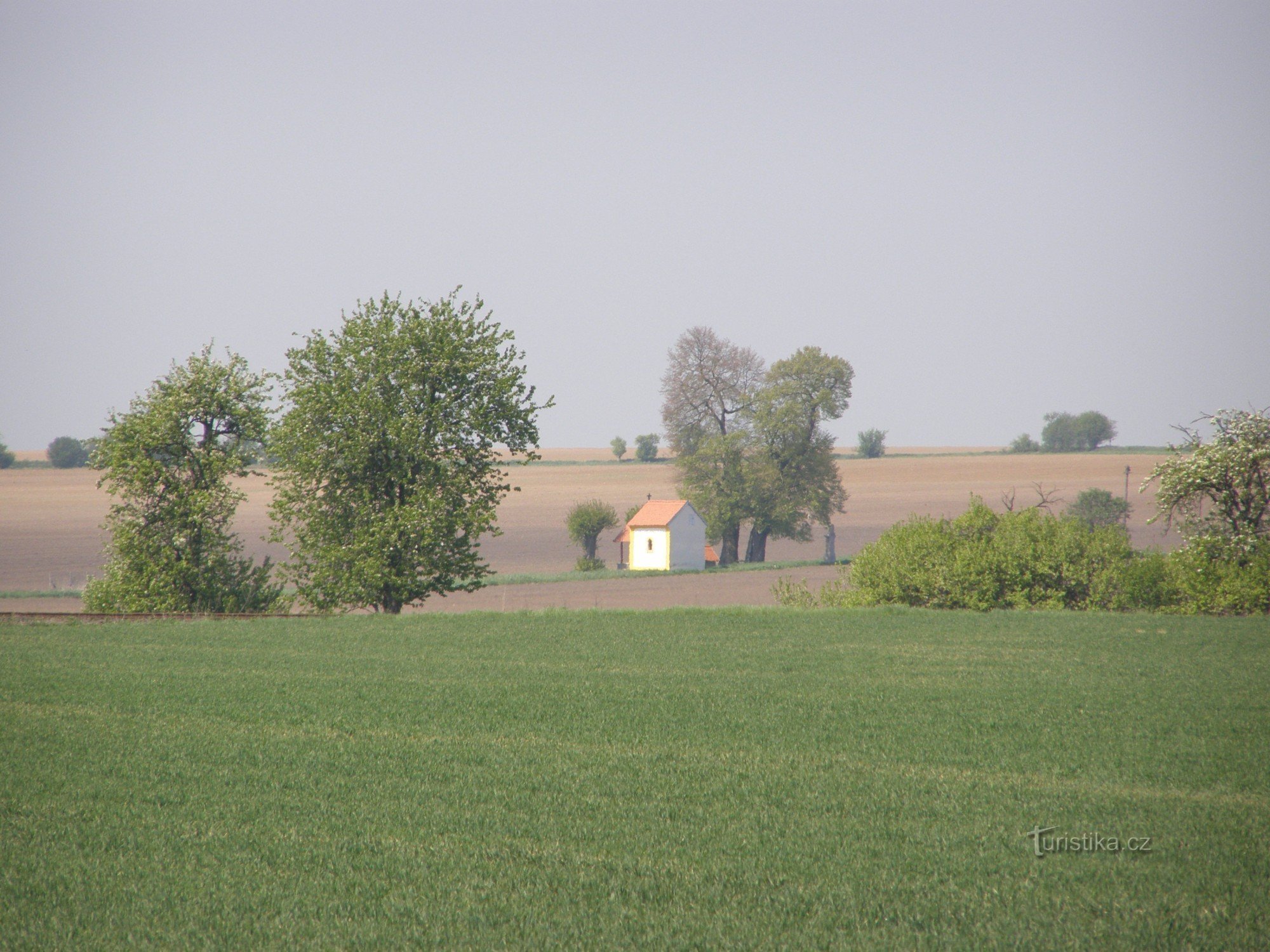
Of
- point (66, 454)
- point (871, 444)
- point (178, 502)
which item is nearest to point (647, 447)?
point (871, 444)

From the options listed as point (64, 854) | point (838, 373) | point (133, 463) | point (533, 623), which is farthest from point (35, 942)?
point (838, 373)

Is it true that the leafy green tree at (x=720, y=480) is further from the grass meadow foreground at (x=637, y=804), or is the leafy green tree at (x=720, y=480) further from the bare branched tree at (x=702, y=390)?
the grass meadow foreground at (x=637, y=804)

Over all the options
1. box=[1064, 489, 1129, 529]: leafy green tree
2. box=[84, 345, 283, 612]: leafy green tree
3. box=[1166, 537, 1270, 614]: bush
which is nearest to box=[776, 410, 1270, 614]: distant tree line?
box=[1166, 537, 1270, 614]: bush

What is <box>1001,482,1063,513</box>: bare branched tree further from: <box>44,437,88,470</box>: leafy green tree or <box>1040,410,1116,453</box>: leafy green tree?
<box>44,437,88,470</box>: leafy green tree

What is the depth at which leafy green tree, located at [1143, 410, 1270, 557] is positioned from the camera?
3011cm

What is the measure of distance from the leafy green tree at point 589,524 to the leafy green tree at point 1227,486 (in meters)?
48.6

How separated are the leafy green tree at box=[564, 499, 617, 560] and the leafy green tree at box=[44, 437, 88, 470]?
80921 millimetres

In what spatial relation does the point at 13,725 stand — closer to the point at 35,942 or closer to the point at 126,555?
the point at 35,942

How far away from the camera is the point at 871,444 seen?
157m

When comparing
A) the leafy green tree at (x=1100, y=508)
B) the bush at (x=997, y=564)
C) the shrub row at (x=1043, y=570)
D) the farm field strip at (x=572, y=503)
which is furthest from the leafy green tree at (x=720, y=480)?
the bush at (x=997, y=564)

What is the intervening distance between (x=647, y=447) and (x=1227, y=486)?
13135cm

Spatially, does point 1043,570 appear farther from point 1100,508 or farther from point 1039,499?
point 1039,499

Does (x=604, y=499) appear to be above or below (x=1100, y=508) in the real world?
above

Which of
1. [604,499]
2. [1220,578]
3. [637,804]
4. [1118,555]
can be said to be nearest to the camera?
[637,804]
